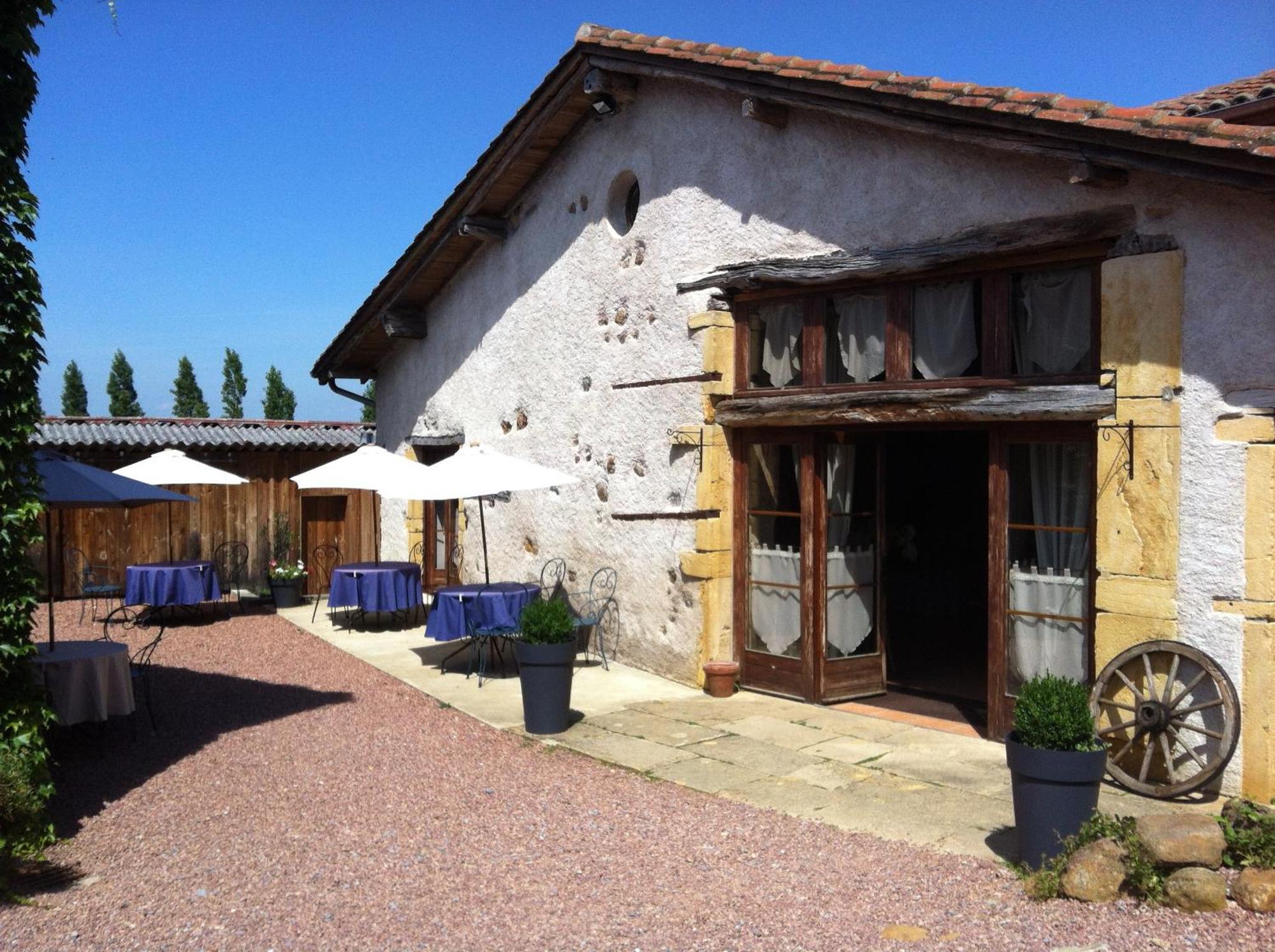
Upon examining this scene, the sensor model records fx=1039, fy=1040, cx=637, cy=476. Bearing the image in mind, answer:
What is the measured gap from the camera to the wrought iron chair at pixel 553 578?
966 cm

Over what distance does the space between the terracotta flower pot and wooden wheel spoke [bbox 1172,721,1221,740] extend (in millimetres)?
3169

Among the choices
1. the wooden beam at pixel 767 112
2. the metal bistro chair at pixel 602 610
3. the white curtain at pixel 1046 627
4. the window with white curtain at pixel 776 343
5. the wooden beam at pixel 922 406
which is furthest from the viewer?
the metal bistro chair at pixel 602 610

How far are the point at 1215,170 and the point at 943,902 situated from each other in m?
3.53

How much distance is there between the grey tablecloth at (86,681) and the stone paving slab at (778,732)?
382 centimetres

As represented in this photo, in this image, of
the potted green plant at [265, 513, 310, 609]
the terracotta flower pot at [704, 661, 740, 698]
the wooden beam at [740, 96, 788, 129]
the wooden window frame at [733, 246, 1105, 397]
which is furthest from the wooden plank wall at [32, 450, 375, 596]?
the wooden beam at [740, 96, 788, 129]

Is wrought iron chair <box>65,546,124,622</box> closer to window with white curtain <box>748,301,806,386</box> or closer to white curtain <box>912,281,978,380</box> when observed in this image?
window with white curtain <box>748,301,806,386</box>

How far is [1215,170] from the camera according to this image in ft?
15.9

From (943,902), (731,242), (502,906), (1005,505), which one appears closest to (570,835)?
(502,906)

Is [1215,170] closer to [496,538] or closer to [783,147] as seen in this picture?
[783,147]

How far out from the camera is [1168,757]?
5.25 m

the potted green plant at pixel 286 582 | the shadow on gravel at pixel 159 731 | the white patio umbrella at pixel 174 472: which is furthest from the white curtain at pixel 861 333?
the potted green plant at pixel 286 582

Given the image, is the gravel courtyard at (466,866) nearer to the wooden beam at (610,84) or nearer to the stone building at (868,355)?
the stone building at (868,355)

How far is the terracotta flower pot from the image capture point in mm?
7660

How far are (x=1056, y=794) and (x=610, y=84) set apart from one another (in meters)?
6.48
